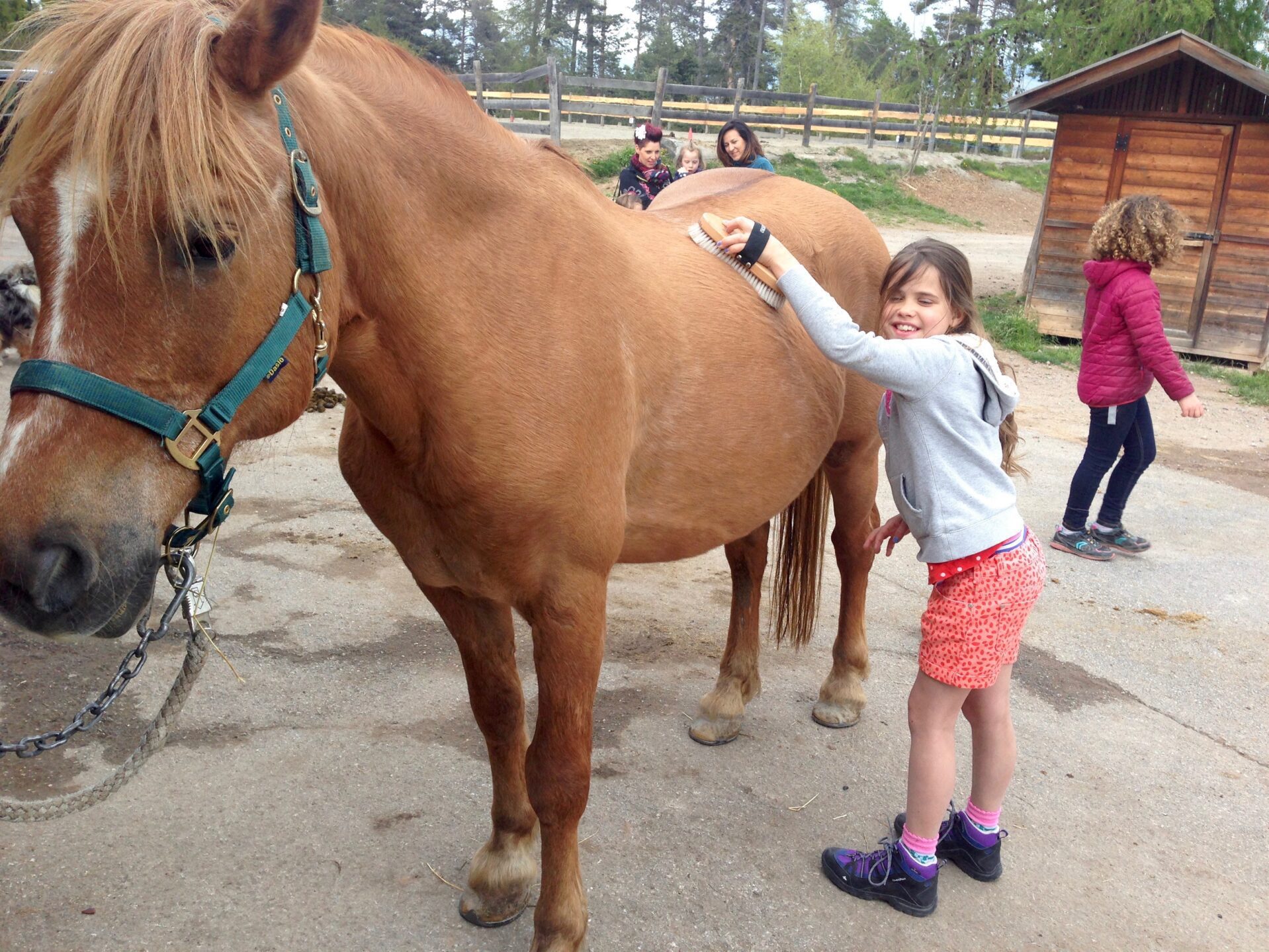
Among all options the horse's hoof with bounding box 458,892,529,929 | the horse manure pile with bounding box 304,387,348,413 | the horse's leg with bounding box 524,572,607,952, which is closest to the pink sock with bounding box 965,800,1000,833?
the horse's leg with bounding box 524,572,607,952

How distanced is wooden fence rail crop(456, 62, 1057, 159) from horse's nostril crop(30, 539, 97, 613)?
1812cm

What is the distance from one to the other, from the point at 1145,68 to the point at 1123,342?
676 cm

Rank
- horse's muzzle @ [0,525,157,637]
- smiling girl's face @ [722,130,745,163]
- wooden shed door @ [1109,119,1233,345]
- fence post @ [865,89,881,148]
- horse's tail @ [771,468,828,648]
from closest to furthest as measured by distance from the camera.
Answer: horse's muzzle @ [0,525,157,637], horse's tail @ [771,468,828,648], smiling girl's face @ [722,130,745,163], wooden shed door @ [1109,119,1233,345], fence post @ [865,89,881,148]

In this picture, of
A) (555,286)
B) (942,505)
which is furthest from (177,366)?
(942,505)

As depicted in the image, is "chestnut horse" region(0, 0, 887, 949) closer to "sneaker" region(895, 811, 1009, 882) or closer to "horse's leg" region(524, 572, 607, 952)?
"horse's leg" region(524, 572, 607, 952)

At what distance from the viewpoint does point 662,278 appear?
2.19 m

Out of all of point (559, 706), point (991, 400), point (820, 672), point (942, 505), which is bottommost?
point (820, 672)

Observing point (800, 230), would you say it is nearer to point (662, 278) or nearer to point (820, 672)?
point (662, 278)

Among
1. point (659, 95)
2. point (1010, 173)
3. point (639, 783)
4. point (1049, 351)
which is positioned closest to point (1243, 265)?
point (1049, 351)

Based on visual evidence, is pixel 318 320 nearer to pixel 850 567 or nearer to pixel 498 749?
pixel 498 749

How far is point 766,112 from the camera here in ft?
92.6

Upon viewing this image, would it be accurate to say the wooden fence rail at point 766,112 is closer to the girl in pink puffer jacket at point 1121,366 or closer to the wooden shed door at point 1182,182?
the wooden shed door at point 1182,182

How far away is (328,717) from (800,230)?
215 cm

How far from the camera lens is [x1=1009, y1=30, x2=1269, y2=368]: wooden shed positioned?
9477mm
